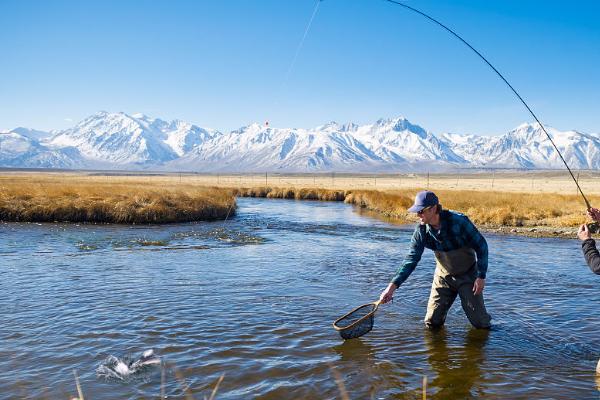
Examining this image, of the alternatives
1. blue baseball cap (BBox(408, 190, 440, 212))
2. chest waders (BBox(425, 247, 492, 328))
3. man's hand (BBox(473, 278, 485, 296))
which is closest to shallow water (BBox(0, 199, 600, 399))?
chest waders (BBox(425, 247, 492, 328))

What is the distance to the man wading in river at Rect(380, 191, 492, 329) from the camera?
285 inches

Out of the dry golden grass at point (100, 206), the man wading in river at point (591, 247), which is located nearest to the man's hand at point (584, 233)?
the man wading in river at point (591, 247)

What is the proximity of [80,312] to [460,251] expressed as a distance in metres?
6.87

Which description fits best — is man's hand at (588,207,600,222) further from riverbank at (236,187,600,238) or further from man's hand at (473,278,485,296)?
riverbank at (236,187,600,238)

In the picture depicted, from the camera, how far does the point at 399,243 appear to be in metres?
21.1

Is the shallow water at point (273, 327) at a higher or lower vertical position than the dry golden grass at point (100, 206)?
lower

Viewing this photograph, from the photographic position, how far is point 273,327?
8.77 m

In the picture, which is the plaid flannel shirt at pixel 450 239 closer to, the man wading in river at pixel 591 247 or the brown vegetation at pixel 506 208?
the man wading in river at pixel 591 247

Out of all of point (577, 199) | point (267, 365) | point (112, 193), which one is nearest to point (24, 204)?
point (112, 193)

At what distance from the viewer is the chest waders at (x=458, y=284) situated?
7656 mm

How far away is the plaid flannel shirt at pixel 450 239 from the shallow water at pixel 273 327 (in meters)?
1.32

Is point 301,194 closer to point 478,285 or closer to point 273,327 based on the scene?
point 273,327

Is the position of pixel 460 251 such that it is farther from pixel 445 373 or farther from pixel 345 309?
pixel 345 309

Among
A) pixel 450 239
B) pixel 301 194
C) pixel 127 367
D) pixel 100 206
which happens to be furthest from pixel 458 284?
pixel 301 194
